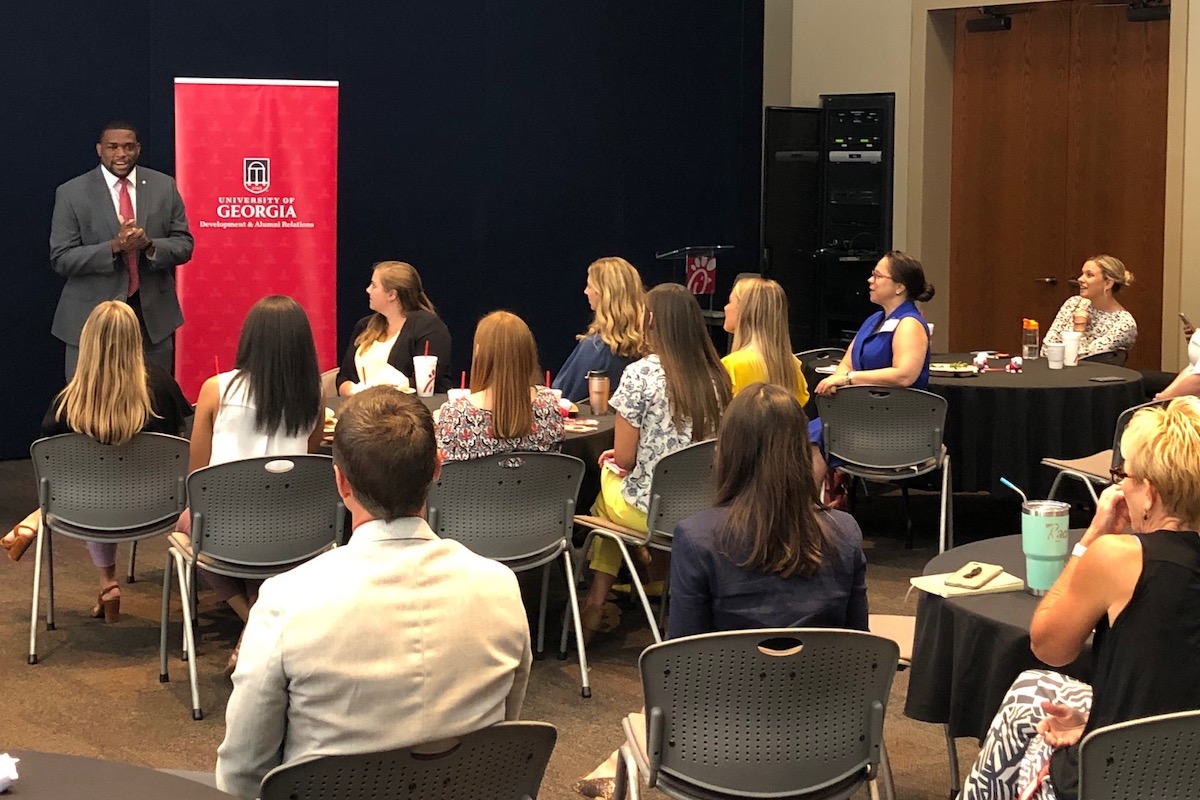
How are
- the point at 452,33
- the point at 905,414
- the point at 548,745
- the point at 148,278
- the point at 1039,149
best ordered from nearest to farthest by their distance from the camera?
the point at 548,745 → the point at 905,414 → the point at 148,278 → the point at 452,33 → the point at 1039,149

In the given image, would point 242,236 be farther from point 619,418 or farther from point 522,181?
point 619,418

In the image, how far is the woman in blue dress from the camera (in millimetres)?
6680

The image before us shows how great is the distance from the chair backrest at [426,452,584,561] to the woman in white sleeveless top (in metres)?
0.52

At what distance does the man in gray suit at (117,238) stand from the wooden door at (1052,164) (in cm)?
586

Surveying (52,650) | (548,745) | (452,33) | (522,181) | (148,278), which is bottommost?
(52,650)

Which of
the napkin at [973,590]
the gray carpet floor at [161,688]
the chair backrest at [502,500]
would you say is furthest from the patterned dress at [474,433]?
the napkin at [973,590]

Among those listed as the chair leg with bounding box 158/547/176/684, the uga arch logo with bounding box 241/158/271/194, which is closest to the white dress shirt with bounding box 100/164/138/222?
the uga arch logo with bounding box 241/158/271/194

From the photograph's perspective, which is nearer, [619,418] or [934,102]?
[619,418]

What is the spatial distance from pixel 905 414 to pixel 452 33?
4.84 metres

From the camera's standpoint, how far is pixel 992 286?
11.3m

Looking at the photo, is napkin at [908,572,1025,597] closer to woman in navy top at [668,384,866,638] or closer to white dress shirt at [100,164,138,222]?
woman in navy top at [668,384,866,638]

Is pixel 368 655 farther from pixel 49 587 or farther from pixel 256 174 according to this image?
pixel 256 174

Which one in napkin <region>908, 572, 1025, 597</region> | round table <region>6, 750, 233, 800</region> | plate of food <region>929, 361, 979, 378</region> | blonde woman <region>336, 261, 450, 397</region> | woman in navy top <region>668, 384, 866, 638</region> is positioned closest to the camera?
round table <region>6, 750, 233, 800</region>

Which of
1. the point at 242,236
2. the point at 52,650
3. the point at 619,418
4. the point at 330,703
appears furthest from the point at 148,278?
the point at 330,703
